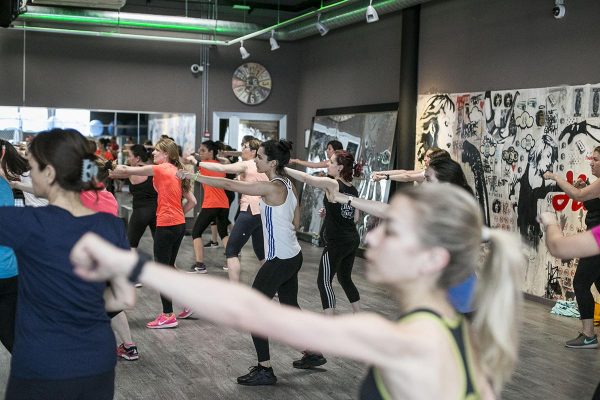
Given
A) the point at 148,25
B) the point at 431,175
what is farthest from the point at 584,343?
the point at 148,25

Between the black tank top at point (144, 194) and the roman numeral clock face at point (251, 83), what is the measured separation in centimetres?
623

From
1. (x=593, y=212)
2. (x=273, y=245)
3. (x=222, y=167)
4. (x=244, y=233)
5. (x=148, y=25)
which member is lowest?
(x=244, y=233)

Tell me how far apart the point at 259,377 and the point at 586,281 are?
2684 millimetres

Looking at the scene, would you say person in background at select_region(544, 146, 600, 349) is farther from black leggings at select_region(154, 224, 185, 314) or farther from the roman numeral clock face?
the roman numeral clock face

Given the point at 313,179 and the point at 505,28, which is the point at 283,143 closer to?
the point at 313,179

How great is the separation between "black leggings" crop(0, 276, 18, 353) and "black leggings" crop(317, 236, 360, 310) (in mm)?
2683

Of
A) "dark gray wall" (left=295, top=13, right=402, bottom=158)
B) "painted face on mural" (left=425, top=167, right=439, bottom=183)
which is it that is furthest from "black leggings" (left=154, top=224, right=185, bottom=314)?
"dark gray wall" (left=295, top=13, right=402, bottom=158)

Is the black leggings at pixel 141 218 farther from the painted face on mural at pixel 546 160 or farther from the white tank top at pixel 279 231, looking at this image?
the painted face on mural at pixel 546 160

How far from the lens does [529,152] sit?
7770mm

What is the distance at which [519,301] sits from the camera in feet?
5.45

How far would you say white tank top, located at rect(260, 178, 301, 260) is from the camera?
475 centimetres

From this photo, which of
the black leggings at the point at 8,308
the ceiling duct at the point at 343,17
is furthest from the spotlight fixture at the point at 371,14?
the black leggings at the point at 8,308

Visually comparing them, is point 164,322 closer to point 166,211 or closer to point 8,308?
point 166,211

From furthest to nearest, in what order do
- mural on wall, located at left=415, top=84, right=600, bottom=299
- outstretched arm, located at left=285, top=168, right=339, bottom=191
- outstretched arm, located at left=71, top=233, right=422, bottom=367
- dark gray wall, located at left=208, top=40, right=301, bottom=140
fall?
dark gray wall, located at left=208, top=40, right=301, bottom=140
mural on wall, located at left=415, top=84, right=600, bottom=299
outstretched arm, located at left=285, top=168, right=339, bottom=191
outstretched arm, located at left=71, top=233, right=422, bottom=367
